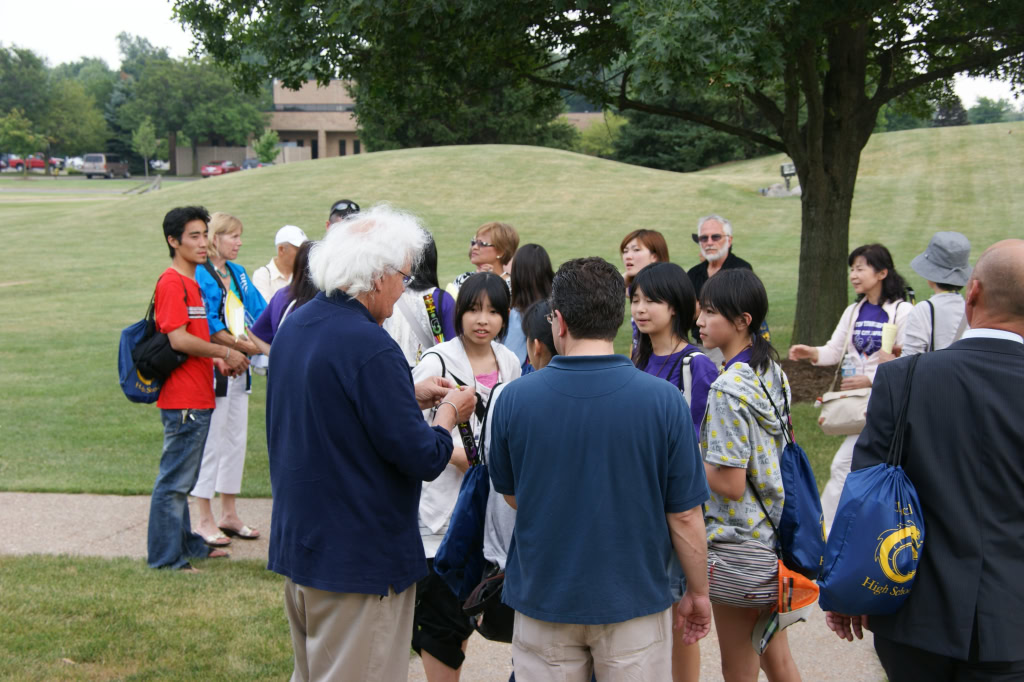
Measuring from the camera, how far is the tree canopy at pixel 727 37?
8891mm

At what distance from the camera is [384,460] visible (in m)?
3.09

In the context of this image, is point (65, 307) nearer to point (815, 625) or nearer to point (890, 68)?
point (890, 68)

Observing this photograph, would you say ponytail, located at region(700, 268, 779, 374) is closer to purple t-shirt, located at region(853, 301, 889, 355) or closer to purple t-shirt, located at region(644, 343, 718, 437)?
purple t-shirt, located at region(644, 343, 718, 437)

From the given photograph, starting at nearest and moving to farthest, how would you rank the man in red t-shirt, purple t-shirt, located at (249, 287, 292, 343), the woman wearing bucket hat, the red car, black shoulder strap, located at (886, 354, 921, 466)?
black shoulder strap, located at (886, 354, 921, 466), the woman wearing bucket hat, the man in red t-shirt, purple t-shirt, located at (249, 287, 292, 343), the red car

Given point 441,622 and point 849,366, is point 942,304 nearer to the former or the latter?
point 849,366

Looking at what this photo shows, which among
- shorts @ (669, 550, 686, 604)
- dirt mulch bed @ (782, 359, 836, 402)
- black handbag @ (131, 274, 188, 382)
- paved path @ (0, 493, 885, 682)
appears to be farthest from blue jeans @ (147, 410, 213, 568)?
dirt mulch bed @ (782, 359, 836, 402)

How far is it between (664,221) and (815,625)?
29125mm

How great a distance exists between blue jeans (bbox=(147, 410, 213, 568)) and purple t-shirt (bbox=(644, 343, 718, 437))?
3.18m

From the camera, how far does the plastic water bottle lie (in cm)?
607

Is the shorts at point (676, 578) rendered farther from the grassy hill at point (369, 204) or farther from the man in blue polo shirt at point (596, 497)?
the grassy hill at point (369, 204)

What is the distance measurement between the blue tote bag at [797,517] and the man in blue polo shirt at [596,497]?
637 mm

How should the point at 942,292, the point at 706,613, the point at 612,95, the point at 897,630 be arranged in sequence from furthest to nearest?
the point at 612,95, the point at 942,292, the point at 706,613, the point at 897,630

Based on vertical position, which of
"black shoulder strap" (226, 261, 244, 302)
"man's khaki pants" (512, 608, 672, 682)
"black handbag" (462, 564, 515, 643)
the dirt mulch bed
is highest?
"black shoulder strap" (226, 261, 244, 302)

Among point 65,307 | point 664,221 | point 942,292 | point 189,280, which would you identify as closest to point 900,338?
point 942,292
